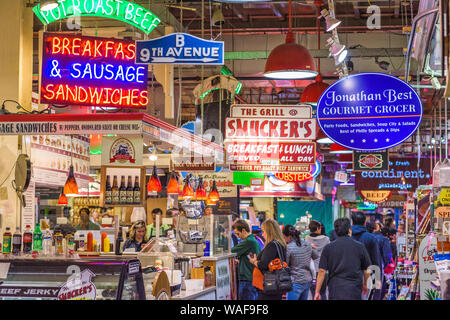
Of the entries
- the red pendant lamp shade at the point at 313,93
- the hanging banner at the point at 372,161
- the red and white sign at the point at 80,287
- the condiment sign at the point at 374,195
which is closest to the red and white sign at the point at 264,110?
the red pendant lamp shade at the point at 313,93

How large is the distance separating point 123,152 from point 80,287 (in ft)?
14.7

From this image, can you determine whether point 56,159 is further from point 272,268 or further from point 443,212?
point 443,212

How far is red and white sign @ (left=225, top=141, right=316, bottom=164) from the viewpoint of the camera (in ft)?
41.1

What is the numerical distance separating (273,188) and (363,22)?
379 inches

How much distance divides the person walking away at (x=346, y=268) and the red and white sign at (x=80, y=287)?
465 cm

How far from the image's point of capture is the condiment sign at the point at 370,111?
26.0 ft

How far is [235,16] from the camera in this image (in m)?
14.7

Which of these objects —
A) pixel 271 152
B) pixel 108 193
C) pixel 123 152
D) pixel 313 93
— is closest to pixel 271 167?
pixel 271 152

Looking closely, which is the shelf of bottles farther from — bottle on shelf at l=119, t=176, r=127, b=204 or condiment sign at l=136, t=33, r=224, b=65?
condiment sign at l=136, t=33, r=224, b=65

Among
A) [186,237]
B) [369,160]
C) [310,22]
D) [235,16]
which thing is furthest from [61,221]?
[369,160]

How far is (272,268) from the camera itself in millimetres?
9656

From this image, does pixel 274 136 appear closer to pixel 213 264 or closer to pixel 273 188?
pixel 213 264

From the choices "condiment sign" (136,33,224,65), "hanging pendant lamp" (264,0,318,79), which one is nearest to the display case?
"condiment sign" (136,33,224,65)

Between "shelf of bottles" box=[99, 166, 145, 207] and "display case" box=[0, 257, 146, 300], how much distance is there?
160 inches
